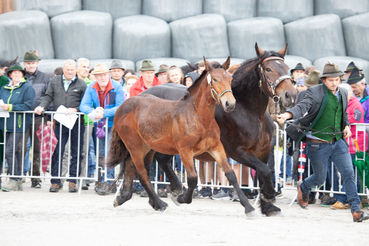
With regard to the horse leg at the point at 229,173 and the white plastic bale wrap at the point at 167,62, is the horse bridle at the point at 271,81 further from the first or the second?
the white plastic bale wrap at the point at 167,62

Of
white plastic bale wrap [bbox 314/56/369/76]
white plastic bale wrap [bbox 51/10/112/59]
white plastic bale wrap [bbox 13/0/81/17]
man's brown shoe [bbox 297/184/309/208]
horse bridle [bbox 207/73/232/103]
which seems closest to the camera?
horse bridle [bbox 207/73/232/103]

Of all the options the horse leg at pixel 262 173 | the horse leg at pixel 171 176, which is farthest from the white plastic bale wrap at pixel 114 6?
the horse leg at pixel 262 173

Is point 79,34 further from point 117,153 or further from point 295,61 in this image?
point 117,153

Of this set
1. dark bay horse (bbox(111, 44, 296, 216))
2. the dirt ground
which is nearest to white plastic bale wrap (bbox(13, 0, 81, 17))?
the dirt ground

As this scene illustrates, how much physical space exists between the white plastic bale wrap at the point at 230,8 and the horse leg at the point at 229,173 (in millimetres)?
10009

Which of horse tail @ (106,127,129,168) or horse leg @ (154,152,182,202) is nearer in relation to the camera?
horse leg @ (154,152,182,202)

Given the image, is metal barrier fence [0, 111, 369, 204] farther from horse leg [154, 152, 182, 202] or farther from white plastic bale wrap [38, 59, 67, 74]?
white plastic bale wrap [38, 59, 67, 74]

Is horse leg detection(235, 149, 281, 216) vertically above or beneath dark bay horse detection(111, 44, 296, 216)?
beneath

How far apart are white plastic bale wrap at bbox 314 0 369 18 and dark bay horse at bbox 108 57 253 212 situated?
9.96 meters

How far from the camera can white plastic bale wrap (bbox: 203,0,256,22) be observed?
55.5ft

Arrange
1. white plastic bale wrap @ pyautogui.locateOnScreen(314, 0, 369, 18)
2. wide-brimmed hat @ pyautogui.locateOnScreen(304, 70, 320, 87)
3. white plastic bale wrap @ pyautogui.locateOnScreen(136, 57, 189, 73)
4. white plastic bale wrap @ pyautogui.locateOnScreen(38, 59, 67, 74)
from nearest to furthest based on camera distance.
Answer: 1. wide-brimmed hat @ pyautogui.locateOnScreen(304, 70, 320, 87)
2. white plastic bale wrap @ pyautogui.locateOnScreen(38, 59, 67, 74)
3. white plastic bale wrap @ pyautogui.locateOnScreen(136, 57, 189, 73)
4. white plastic bale wrap @ pyautogui.locateOnScreen(314, 0, 369, 18)

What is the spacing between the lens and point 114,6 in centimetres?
1683

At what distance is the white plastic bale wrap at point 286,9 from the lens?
16922 millimetres

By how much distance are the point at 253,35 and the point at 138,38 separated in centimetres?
278
